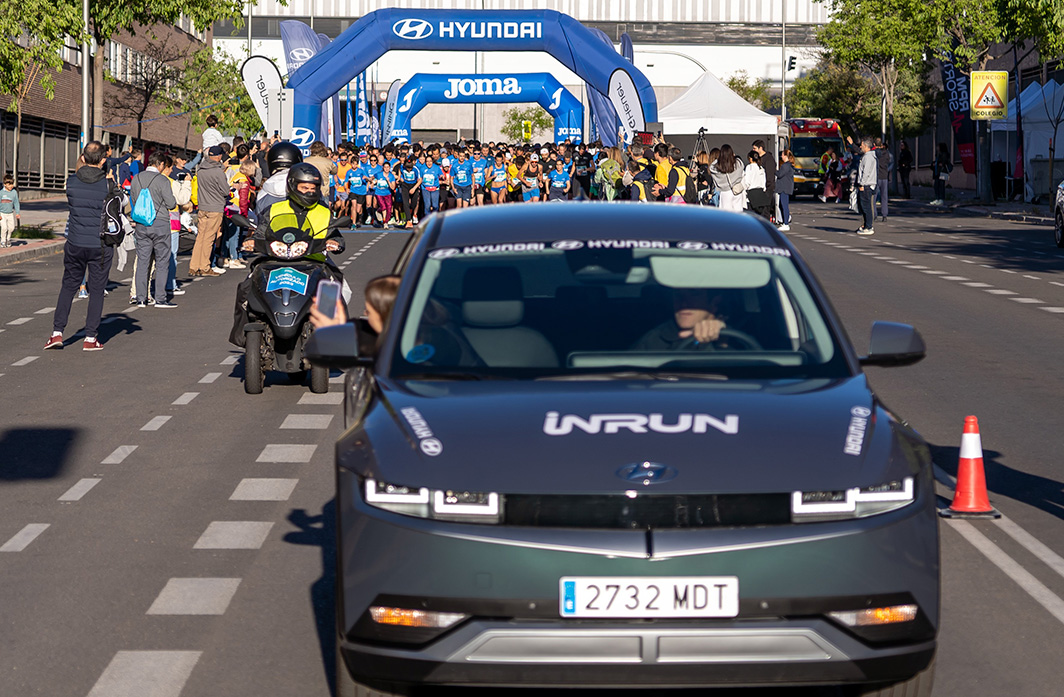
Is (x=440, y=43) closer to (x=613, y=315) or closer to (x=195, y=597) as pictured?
(x=195, y=597)

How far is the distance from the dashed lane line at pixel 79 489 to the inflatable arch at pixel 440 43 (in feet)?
95.0

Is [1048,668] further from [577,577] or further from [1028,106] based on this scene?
[1028,106]

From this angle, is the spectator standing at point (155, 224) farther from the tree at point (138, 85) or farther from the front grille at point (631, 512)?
the tree at point (138, 85)

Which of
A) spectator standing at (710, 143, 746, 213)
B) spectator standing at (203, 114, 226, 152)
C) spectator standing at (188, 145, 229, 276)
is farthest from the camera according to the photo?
spectator standing at (710, 143, 746, 213)

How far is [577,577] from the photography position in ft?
14.3

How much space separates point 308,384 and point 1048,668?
8.73 metres

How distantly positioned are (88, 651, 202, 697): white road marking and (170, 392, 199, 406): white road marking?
6636 millimetres

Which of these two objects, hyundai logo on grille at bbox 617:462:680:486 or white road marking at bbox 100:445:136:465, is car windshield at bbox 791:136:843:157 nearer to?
white road marking at bbox 100:445:136:465

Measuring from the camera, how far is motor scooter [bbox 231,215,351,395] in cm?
1272

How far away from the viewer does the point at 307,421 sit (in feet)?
37.8

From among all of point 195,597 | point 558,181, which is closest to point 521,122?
point 558,181

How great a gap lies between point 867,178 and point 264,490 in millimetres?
28905

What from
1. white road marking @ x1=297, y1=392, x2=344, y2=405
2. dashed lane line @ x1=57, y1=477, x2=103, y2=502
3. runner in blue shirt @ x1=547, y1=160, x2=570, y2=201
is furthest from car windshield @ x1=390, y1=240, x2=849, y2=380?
runner in blue shirt @ x1=547, y1=160, x2=570, y2=201

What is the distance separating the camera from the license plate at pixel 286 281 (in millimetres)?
12703
